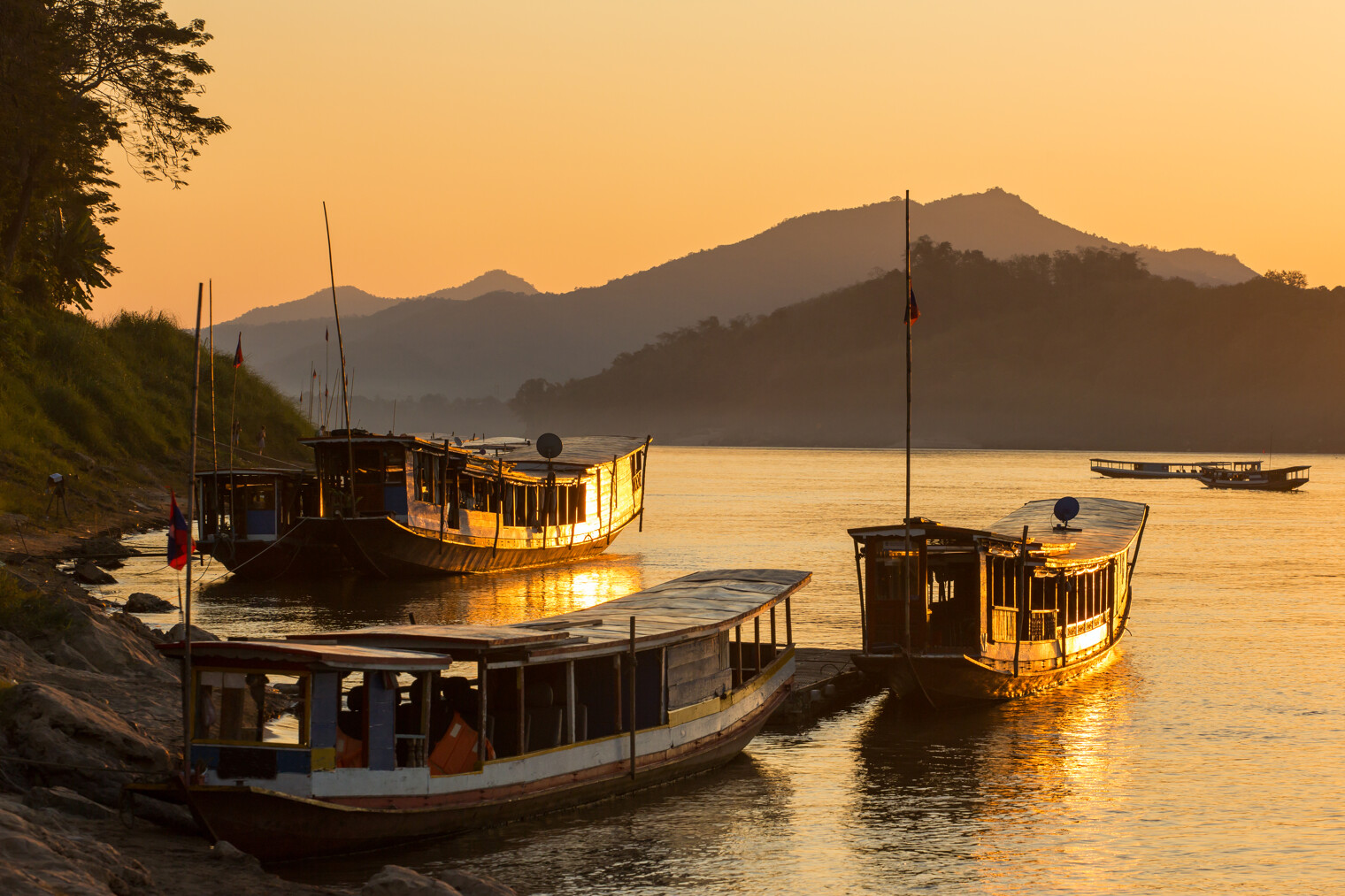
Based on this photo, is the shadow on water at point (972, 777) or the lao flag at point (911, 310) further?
the lao flag at point (911, 310)

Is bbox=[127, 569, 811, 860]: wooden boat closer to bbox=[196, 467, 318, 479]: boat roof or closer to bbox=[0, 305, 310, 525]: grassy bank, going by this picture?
bbox=[196, 467, 318, 479]: boat roof

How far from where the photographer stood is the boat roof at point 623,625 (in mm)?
18109

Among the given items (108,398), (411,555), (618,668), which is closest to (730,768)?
(618,668)

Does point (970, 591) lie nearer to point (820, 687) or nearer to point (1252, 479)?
point (820, 687)

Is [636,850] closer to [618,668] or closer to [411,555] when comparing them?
[618,668]

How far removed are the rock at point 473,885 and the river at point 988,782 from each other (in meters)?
1.36

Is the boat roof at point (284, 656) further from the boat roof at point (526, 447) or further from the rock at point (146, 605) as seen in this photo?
the boat roof at point (526, 447)

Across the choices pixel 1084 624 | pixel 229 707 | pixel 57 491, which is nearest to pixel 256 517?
pixel 57 491

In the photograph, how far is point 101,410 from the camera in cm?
7012

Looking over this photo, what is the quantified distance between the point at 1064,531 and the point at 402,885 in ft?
76.8

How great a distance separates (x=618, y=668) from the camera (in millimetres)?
19688

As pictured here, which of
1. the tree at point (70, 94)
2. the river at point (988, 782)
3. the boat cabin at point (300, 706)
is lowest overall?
the river at point (988, 782)

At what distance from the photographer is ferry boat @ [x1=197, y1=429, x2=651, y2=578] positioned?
46.1m

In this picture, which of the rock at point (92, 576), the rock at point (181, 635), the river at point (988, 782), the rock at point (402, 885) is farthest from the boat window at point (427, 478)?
the rock at point (402, 885)
